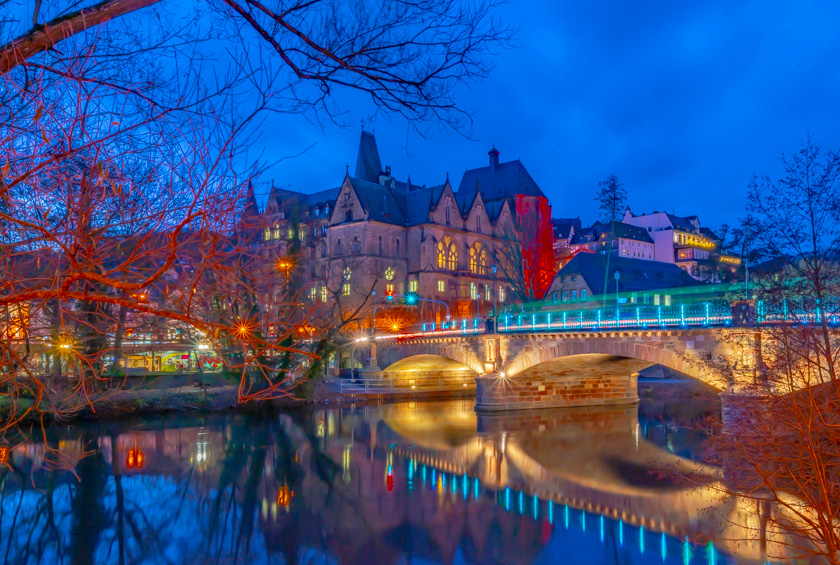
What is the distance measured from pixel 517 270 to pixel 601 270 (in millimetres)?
8094

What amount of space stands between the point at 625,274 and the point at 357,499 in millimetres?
43528

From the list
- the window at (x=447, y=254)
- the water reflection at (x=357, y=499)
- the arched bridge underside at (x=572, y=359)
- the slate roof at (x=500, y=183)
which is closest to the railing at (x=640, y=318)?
the arched bridge underside at (x=572, y=359)

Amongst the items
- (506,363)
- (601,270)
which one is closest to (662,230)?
(601,270)

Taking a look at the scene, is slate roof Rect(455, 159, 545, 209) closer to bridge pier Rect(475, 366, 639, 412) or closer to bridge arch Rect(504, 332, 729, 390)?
bridge pier Rect(475, 366, 639, 412)

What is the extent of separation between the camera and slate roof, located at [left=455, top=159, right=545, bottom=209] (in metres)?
82.0

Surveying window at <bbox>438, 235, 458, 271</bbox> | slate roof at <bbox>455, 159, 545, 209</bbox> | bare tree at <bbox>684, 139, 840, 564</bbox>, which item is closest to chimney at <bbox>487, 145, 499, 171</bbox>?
slate roof at <bbox>455, 159, 545, 209</bbox>

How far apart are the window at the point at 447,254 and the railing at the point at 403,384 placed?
75.4 ft

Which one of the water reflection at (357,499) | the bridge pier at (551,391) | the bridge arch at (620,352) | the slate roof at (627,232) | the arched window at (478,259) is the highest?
the slate roof at (627,232)

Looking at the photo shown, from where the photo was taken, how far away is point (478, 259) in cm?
7806

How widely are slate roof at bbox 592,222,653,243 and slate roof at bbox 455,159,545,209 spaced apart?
19.7 meters

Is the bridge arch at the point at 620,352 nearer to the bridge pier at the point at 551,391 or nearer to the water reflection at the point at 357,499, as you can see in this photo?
the bridge pier at the point at 551,391

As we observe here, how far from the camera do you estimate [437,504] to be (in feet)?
64.5

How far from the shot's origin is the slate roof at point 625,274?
189 ft

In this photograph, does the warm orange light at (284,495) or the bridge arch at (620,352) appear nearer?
the warm orange light at (284,495)
